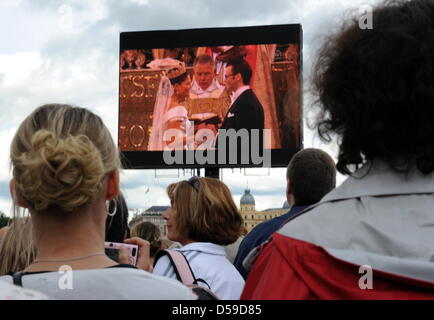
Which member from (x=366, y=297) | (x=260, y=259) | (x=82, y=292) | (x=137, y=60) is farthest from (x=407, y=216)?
(x=137, y=60)

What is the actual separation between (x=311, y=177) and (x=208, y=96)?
13879 mm

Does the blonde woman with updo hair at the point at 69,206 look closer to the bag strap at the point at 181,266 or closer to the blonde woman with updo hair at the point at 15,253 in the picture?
the blonde woman with updo hair at the point at 15,253

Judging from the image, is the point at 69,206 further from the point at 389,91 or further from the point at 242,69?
the point at 242,69

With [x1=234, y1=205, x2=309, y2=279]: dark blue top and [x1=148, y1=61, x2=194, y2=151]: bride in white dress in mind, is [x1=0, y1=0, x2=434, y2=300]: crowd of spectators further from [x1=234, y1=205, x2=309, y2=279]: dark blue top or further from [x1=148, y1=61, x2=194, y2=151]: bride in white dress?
[x1=148, y1=61, x2=194, y2=151]: bride in white dress

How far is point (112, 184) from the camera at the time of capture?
1850 millimetres

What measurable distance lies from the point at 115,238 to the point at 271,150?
12.8m

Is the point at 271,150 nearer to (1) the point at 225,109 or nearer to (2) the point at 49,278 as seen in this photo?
(1) the point at 225,109

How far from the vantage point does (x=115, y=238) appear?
3824mm

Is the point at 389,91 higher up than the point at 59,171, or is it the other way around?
the point at 389,91

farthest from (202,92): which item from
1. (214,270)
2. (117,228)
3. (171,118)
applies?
(214,270)

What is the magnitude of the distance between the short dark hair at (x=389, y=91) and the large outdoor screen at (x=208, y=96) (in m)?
14.7

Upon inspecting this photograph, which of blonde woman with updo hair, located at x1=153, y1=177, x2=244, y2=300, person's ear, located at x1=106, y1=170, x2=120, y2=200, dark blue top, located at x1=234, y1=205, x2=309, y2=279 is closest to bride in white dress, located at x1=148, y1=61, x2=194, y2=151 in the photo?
dark blue top, located at x1=234, y1=205, x2=309, y2=279
